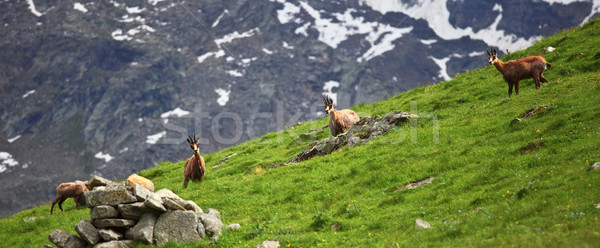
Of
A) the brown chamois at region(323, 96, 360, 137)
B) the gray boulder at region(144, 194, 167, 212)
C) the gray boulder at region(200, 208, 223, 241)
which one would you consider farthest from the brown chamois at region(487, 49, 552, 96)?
the gray boulder at region(144, 194, 167, 212)

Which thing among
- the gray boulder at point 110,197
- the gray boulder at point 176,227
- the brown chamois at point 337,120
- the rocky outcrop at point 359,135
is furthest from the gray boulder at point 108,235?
the brown chamois at point 337,120

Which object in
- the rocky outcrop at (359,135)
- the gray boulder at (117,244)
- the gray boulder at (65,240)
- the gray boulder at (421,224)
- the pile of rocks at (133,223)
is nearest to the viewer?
the gray boulder at (421,224)

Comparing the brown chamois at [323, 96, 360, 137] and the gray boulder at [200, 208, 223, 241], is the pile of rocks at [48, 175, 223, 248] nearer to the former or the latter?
the gray boulder at [200, 208, 223, 241]

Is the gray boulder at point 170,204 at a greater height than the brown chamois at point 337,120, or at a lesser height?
greater

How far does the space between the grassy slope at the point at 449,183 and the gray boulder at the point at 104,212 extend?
3.58m

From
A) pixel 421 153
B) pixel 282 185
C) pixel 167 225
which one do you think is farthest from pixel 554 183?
pixel 167 225

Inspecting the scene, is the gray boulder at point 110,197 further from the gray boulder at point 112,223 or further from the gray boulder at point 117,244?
A: the gray boulder at point 117,244

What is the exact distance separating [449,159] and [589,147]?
16.4 ft

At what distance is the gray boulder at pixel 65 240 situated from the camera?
15516 mm

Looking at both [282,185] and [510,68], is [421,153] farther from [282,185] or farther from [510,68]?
[510,68]

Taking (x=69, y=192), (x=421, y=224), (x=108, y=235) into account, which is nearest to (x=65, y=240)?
(x=108, y=235)

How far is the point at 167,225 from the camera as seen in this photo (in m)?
15.4

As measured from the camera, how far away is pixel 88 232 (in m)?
15.4

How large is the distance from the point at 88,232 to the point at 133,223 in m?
1.56
